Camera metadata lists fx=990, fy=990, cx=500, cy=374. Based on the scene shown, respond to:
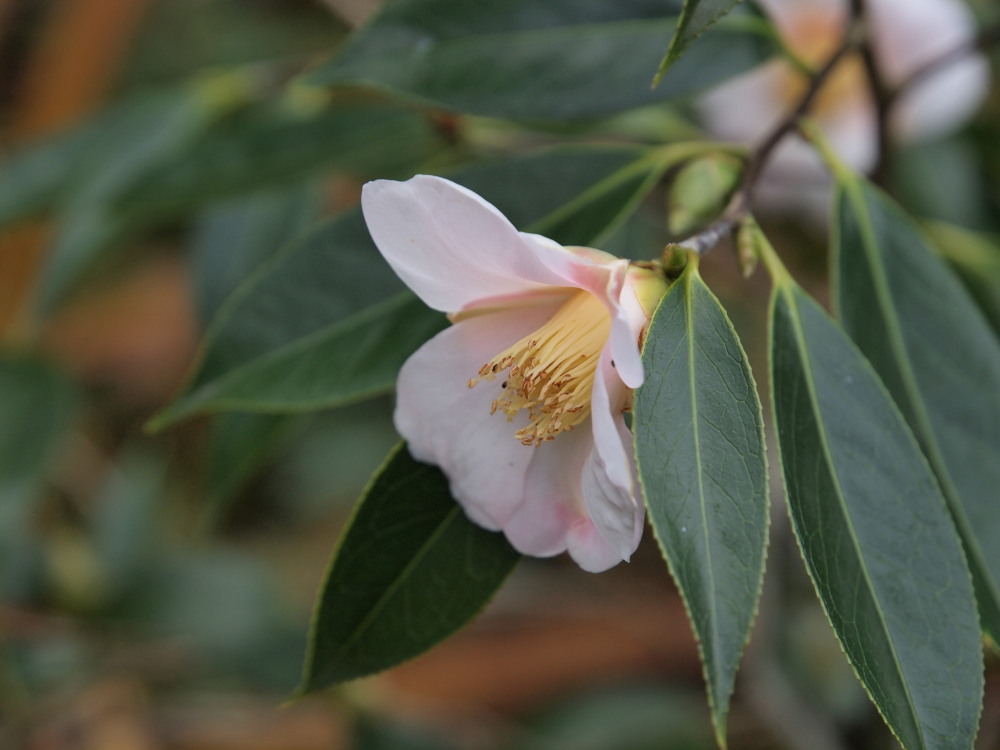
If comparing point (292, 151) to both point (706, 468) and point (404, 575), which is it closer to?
point (404, 575)

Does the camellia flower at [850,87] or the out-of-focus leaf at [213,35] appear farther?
the out-of-focus leaf at [213,35]

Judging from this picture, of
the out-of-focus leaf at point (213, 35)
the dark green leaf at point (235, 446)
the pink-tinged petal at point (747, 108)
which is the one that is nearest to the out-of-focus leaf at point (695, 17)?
the dark green leaf at point (235, 446)

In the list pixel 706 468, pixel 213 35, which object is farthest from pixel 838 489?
pixel 213 35

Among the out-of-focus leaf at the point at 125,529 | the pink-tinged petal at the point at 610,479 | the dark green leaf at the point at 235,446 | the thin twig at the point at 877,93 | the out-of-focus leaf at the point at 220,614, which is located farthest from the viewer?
the out-of-focus leaf at the point at 125,529

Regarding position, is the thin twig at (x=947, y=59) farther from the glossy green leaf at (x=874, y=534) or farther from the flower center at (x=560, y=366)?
the flower center at (x=560, y=366)

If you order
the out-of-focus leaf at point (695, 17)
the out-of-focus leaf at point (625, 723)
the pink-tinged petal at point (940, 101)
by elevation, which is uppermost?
the out-of-focus leaf at point (695, 17)

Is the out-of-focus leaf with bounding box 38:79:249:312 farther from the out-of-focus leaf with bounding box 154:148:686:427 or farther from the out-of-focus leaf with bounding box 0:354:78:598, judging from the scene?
the out-of-focus leaf with bounding box 154:148:686:427
